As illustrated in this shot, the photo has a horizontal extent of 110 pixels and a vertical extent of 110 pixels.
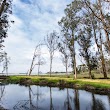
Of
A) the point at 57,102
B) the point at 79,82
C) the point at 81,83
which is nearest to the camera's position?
the point at 57,102

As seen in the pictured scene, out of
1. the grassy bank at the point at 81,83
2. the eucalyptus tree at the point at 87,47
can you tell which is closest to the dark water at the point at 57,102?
the grassy bank at the point at 81,83

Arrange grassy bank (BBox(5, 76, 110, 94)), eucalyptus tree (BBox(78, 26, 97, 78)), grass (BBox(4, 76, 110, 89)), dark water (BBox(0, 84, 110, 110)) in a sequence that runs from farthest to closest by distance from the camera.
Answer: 1. eucalyptus tree (BBox(78, 26, 97, 78))
2. grass (BBox(4, 76, 110, 89))
3. grassy bank (BBox(5, 76, 110, 94))
4. dark water (BBox(0, 84, 110, 110))

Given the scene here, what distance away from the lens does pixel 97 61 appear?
7206 cm

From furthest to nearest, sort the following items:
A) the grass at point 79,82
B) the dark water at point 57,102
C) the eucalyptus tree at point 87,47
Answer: the eucalyptus tree at point 87,47 < the grass at point 79,82 < the dark water at point 57,102

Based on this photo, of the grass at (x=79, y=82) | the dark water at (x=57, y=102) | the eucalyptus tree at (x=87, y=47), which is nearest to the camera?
the dark water at (x=57, y=102)

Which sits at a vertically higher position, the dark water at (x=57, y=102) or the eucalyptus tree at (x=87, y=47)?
the eucalyptus tree at (x=87, y=47)

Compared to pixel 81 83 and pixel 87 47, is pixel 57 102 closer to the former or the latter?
pixel 81 83

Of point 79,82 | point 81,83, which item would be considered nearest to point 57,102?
point 81,83

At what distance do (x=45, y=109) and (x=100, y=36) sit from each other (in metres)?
41.8

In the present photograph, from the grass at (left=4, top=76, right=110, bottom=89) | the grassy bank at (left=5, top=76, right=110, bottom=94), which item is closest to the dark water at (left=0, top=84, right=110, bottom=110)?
the grassy bank at (left=5, top=76, right=110, bottom=94)

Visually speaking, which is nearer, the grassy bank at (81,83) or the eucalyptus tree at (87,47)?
the grassy bank at (81,83)

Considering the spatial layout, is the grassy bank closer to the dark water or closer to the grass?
the grass

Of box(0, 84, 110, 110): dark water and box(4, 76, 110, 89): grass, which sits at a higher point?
box(4, 76, 110, 89): grass

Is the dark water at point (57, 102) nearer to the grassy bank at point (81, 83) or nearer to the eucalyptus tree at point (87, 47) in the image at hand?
the grassy bank at point (81, 83)
